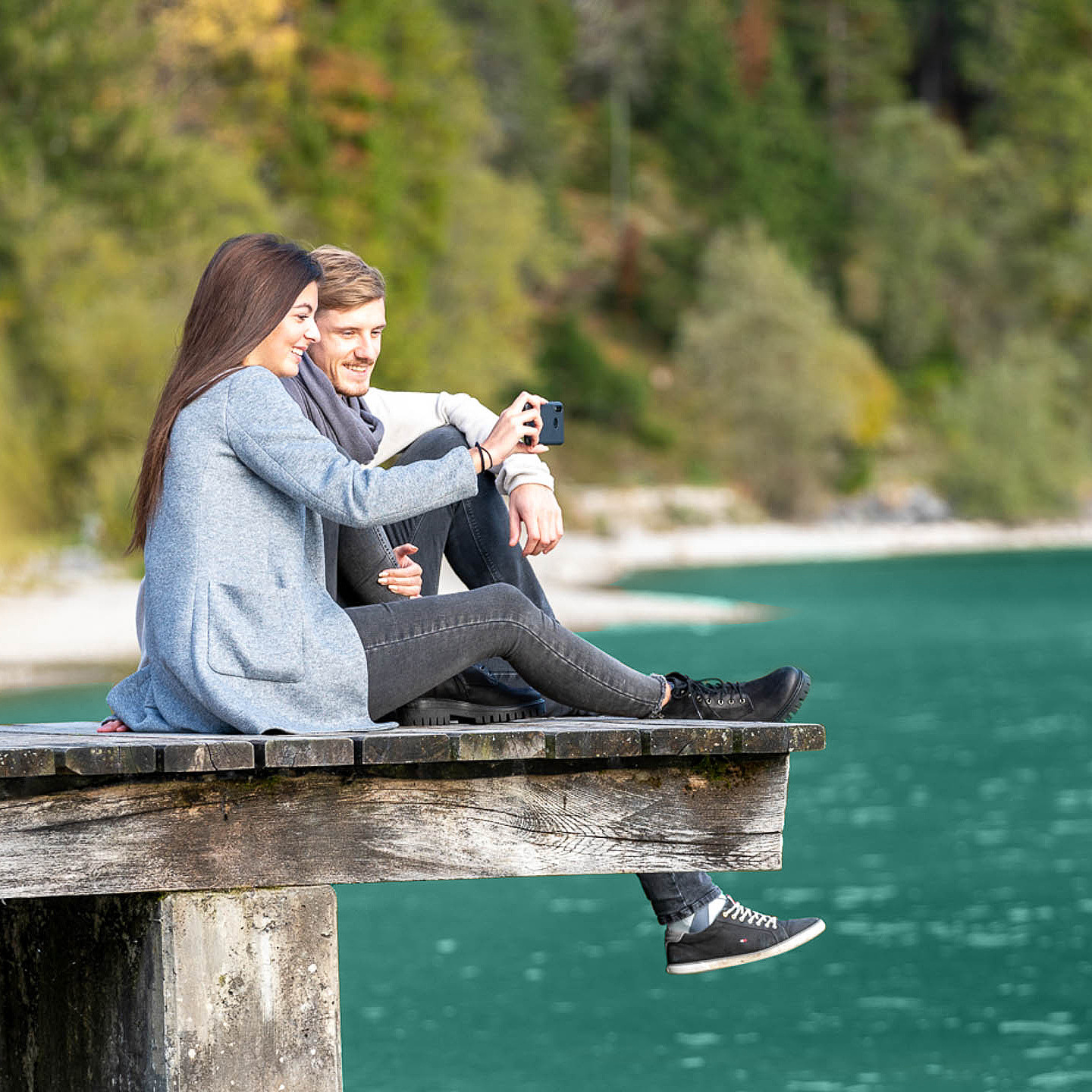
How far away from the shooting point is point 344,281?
4672 millimetres

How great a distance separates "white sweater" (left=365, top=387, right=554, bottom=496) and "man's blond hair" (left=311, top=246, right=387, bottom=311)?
264 mm

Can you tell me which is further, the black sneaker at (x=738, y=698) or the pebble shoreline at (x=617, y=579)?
the pebble shoreline at (x=617, y=579)

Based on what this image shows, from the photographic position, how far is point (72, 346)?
29.6 metres

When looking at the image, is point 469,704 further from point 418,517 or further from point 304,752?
point 304,752

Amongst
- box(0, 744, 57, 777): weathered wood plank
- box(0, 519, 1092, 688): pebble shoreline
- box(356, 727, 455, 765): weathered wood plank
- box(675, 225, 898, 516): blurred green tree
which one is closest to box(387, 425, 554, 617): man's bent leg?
box(356, 727, 455, 765): weathered wood plank

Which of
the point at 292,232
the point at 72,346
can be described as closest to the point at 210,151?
the point at 292,232

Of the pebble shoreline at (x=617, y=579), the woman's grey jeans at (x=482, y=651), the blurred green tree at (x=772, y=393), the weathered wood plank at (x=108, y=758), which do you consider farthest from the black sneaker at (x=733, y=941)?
the blurred green tree at (x=772, y=393)

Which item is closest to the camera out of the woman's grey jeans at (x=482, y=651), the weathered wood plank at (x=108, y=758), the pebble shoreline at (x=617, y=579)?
the weathered wood plank at (x=108, y=758)

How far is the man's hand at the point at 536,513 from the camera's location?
4.62 metres

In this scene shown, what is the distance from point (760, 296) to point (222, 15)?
25766 millimetres

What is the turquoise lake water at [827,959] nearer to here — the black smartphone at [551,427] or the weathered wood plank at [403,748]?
the black smartphone at [551,427]

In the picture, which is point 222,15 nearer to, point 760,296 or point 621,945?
point 760,296

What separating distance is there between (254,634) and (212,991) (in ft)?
2.15

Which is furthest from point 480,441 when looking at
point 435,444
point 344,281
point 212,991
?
point 212,991
